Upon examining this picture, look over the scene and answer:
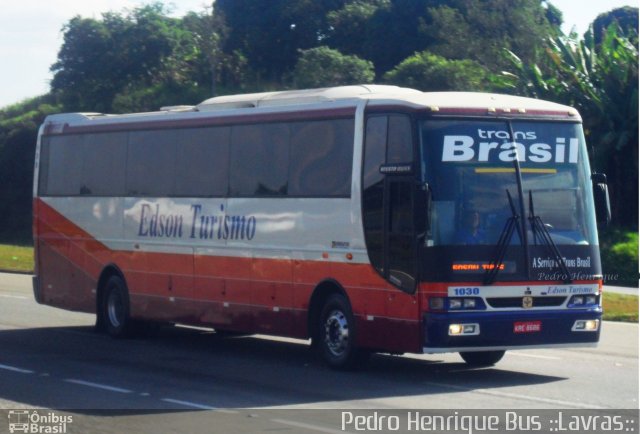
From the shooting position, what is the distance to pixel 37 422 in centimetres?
1030

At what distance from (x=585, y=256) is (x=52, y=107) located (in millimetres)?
62616

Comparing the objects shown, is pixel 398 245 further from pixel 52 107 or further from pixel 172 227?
pixel 52 107

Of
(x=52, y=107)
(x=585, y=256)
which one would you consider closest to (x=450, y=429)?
(x=585, y=256)

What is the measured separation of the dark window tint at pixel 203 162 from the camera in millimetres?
16328

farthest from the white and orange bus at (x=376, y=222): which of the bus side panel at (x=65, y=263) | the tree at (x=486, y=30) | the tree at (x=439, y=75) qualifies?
the tree at (x=486, y=30)

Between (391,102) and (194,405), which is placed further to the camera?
(391,102)

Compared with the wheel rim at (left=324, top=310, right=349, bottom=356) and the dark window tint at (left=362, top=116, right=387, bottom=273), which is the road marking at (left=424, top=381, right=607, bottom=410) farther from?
the dark window tint at (left=362, top=116, right=387, bottom=273)

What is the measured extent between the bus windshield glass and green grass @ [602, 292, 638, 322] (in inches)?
325

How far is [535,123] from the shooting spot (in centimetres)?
1358

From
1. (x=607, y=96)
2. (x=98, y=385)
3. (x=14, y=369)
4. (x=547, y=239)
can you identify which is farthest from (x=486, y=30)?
(x=98, y=385)

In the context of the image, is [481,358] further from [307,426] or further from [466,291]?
[307,426]

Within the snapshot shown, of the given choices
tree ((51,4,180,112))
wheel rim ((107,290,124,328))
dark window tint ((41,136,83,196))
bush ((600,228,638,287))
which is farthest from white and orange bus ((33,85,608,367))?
tree ((51,4,180,112))

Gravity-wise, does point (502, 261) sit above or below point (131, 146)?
below

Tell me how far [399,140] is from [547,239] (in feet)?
6.77
